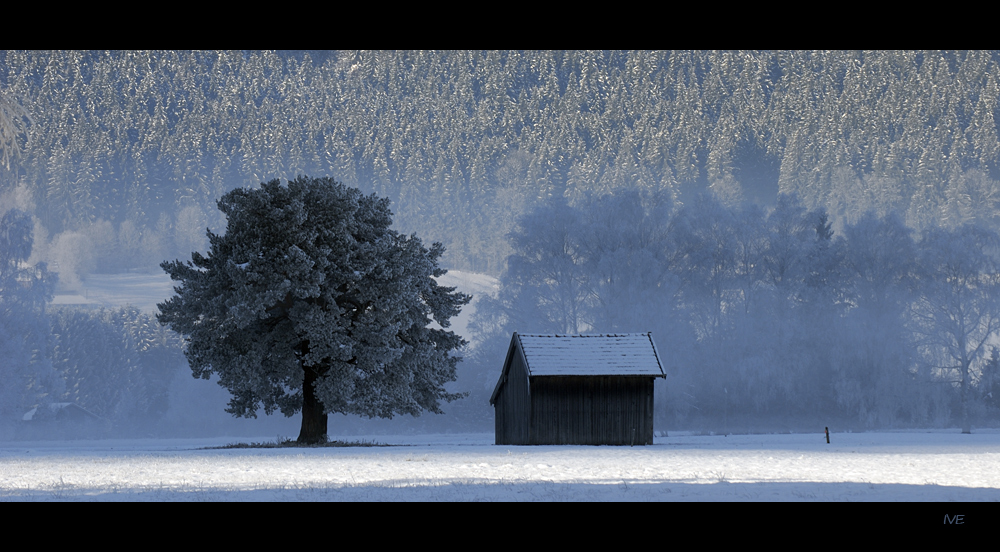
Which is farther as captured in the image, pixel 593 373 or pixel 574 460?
pixel 593 373

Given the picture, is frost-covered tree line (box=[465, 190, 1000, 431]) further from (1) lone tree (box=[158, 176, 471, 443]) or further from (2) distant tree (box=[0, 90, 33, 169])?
(2) distant tree (box=[0, 90, 33, 169])

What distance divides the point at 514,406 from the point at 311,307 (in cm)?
963

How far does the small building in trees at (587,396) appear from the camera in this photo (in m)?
40.1

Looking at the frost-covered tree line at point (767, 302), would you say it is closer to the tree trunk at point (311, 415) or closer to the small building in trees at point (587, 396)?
the small building in trees at point (587, 396)

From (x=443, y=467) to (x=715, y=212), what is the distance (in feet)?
215

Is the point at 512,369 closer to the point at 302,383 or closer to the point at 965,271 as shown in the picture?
the point at 302,383

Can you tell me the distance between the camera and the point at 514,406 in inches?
1673

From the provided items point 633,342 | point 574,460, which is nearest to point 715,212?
point 633,342

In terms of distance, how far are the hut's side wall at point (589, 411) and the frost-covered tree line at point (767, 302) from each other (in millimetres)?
36816

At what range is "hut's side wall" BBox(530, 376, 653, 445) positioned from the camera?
4009cm

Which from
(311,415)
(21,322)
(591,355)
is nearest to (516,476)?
(591,355)

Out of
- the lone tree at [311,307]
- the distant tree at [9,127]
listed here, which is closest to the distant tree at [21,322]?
the lone tree at [311,307]

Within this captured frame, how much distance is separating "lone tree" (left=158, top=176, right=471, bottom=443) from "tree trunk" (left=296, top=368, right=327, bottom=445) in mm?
47

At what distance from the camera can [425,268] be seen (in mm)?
40250
